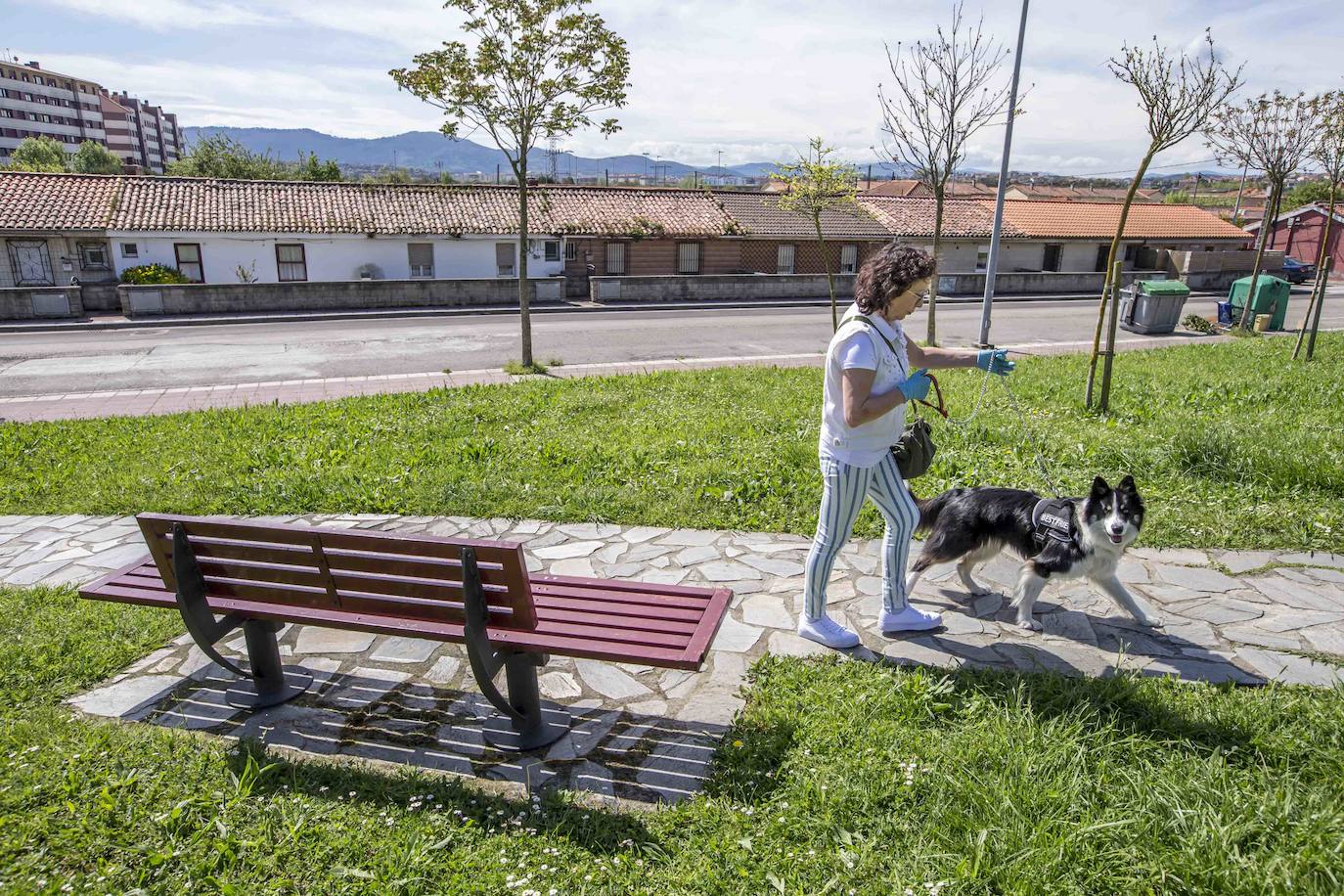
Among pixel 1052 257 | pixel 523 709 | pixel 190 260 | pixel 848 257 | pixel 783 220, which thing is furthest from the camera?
pixel 1052 257

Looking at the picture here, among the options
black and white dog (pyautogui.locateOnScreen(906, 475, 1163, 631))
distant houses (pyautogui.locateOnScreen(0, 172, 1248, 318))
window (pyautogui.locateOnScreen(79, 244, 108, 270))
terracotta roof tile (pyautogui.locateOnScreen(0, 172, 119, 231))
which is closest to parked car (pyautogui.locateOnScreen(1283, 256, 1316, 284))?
distant houses (pyautogui.locateOnScreen(0, 172, 1248, 318))

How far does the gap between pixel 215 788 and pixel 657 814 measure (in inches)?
71.5

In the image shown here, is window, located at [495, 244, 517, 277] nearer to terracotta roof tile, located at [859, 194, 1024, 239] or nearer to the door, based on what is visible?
the door

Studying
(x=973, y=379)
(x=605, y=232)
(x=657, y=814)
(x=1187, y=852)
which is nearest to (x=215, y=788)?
(x=657, y=814)

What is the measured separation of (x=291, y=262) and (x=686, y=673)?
29390 mm

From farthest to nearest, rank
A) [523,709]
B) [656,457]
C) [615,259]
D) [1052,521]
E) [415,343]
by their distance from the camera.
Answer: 1. [615,259]
2. [415,343]
3. [656,457]
4. [1052,521]
5. [523,709]

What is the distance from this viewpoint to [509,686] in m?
3.72

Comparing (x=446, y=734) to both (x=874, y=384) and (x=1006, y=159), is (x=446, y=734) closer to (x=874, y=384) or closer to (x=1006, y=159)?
(x=874, y=384)

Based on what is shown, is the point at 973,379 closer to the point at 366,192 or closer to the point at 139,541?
the point at 139,541

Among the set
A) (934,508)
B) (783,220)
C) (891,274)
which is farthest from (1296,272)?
(891,274)

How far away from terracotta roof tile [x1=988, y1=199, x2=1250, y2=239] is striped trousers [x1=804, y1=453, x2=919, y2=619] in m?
39.6

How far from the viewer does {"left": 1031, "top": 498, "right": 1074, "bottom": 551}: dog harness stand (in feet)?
14.7

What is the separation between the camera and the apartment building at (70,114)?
3915 inches

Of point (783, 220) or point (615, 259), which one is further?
point (783, 220)
